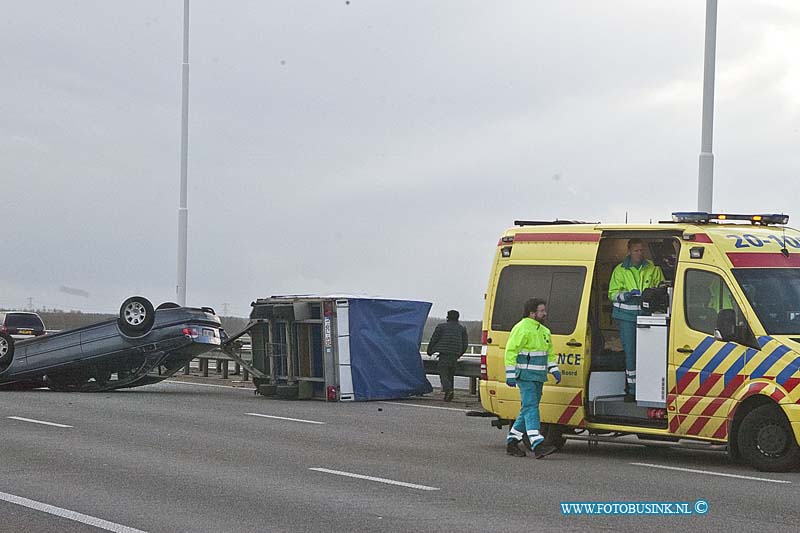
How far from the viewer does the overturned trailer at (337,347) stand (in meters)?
23.5

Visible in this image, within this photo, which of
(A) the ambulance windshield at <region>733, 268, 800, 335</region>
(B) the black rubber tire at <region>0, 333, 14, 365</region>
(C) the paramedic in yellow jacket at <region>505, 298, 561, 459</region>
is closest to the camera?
(A) the ambulance windshield at <region>733, 268, 800, 335</region>

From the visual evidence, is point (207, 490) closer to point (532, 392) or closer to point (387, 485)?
point (387, 485)

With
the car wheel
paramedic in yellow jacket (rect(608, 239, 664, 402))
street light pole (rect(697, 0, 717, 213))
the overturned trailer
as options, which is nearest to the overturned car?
the car wheel

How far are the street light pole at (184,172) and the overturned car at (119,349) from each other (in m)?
12.4

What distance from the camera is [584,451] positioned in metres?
15.0

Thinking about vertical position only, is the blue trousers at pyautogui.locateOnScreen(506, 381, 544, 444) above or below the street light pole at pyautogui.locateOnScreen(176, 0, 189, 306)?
below

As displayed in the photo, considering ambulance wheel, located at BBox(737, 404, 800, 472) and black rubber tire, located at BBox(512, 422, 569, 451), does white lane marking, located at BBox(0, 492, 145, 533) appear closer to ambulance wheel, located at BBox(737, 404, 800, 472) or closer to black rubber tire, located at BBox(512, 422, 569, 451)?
black rubber tire, located at BBox(512, 422, 569, 451)

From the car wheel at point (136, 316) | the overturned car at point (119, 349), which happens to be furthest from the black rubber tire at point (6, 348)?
the car wheel at point (136, 316)

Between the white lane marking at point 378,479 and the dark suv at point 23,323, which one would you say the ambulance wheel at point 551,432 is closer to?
the white lane marking at point 378,479

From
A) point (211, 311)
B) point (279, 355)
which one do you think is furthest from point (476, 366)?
point (211, 311)

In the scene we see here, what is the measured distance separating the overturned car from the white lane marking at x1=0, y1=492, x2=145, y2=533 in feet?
44.1

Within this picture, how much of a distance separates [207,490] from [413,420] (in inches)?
331

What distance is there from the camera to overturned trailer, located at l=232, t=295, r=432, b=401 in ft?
77.2

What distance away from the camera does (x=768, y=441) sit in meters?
12.7
